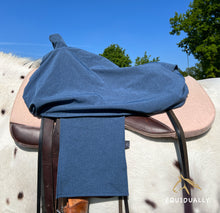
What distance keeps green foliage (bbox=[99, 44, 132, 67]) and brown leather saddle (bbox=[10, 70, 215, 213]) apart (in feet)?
65.5

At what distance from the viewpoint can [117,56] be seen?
68.9ft

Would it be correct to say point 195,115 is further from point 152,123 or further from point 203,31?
point 203,31

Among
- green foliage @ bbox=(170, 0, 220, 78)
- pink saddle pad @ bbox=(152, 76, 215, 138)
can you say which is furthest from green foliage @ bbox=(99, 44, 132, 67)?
pink saddle pad @ bbox=(152, 76, 215, 138)

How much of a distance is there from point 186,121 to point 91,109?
0.62m

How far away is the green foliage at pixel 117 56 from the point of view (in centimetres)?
2067

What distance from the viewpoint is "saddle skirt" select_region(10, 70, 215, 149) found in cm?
103

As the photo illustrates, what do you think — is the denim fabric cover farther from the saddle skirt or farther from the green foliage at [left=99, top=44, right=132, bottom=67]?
the green foliage at [left=99, top=44, right=132, bottom=67]

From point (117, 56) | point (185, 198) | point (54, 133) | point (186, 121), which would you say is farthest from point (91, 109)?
point (117, 56)

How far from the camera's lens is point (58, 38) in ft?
4.94

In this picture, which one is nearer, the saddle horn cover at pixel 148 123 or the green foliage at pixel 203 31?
the saddle horn cover at pixel 148 123

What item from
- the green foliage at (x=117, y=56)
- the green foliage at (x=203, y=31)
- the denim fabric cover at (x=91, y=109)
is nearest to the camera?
the denim fabric cover at (x=91, y=109)

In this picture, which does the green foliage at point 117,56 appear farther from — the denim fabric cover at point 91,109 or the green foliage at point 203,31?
the denim fabric cover at point 91,109

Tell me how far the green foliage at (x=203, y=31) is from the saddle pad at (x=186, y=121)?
34.7ft

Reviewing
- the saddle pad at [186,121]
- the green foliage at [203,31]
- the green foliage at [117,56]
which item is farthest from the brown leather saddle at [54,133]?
the green foliage at [117,56]
